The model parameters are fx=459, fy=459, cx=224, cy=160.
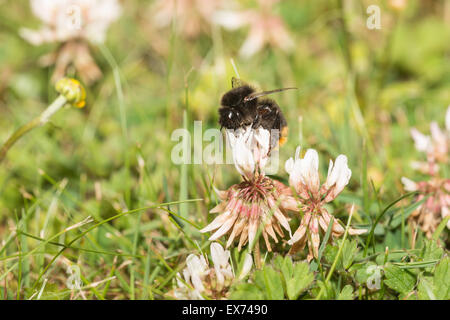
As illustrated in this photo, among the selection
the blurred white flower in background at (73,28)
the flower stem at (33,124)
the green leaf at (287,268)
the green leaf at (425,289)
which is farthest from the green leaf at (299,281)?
the blurred white flower in background at (73,28)

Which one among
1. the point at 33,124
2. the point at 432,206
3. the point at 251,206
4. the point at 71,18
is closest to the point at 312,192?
the point at 251,206

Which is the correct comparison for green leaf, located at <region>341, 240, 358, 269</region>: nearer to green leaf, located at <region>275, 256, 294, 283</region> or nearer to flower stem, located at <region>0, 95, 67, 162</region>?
green leaf, located at <region>275, 256, 294, 283</region>

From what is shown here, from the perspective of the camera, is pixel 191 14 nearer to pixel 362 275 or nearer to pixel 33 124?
pixel 33 124

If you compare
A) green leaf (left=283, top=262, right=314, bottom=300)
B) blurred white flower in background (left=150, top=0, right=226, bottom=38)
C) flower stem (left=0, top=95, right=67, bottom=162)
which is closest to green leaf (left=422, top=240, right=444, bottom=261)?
green leaf (left=283, top=262, right=314, bottom=300)

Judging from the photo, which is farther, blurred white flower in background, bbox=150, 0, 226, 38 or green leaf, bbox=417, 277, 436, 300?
blurred white flower in background, bbox=150, 0, 226, 38
